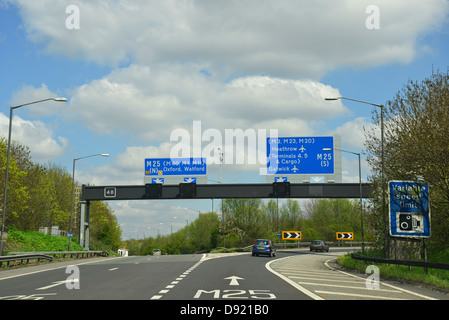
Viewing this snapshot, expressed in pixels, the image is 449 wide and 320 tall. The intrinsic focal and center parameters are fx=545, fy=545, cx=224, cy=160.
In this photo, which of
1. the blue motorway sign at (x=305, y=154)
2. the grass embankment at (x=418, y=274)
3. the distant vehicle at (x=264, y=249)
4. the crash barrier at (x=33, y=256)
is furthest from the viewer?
the distant vehicle at (x=264, y=249)

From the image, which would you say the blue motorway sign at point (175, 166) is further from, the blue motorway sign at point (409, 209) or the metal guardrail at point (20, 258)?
the blue motorway sign at point (409, 209)

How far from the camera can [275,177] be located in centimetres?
4712

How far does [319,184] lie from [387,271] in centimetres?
2594

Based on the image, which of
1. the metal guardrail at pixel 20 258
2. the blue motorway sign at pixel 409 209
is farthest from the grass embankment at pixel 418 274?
the metal guardrail at pixel 20 258

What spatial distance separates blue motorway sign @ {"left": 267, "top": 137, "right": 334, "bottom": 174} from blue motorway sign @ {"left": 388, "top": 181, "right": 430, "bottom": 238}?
21.8 m

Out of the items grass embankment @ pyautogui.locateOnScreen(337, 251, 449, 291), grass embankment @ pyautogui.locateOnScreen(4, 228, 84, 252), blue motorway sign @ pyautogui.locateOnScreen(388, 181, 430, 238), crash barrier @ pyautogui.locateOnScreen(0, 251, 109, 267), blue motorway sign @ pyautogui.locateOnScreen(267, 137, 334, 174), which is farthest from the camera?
grass embankment @ pyautogui.locateOnScreen(4, 228, 84, 252)

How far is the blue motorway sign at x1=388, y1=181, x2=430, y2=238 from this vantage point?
72.1ft

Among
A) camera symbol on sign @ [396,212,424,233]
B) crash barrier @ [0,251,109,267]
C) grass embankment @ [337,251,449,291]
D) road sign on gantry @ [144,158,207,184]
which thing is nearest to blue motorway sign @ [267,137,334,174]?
road sign on gantry @ [144,158,207,184]

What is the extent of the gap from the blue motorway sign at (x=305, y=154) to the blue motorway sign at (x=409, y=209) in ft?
71.4

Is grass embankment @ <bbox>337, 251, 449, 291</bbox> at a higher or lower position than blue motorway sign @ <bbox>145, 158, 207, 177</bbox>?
lower

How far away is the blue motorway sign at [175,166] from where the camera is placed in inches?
1919

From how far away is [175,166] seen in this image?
49.0 m

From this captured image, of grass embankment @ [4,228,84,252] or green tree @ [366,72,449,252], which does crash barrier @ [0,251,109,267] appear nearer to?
grass embankment @ [4,228,84,252]

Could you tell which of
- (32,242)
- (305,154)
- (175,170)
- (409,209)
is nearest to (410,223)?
(409,209)
